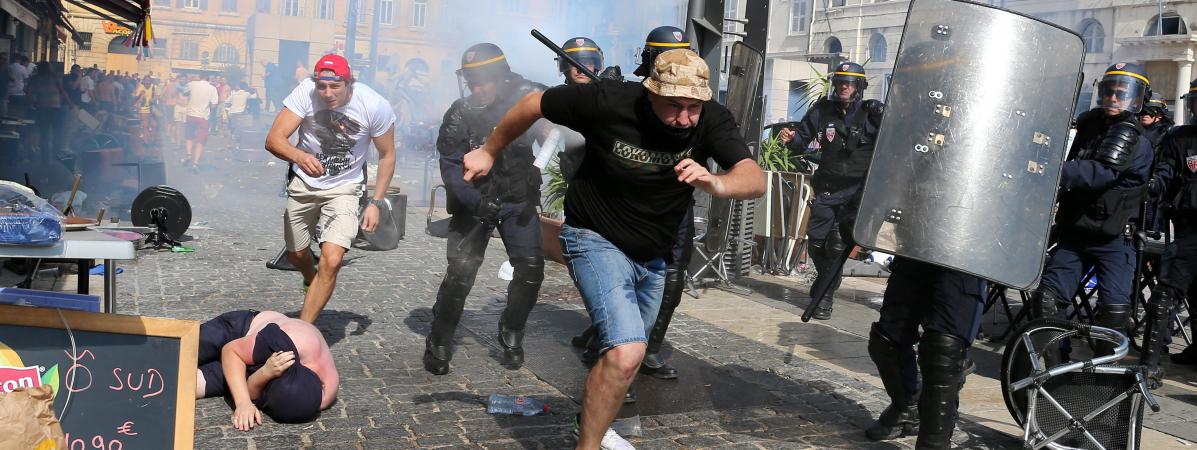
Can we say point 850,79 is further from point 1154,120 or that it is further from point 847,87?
point 1154,120

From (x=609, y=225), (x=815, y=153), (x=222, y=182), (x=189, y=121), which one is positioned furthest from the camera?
(x=189, y=121)

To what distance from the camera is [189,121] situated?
20031 mm

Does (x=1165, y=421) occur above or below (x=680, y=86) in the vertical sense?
below

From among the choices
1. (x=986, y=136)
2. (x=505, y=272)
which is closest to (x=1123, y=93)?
(x=986, y=136)

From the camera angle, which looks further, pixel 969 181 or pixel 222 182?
pixel 222 182

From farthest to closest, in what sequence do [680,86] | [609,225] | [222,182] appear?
[222,182], [609,225], [680,86]

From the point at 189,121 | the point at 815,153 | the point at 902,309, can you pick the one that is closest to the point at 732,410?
the point at 902,309

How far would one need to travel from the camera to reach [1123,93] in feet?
16.8

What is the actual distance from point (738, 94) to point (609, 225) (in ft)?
11.6

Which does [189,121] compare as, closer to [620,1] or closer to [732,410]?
[620,1]

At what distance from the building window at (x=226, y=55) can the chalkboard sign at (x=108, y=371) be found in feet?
58.8

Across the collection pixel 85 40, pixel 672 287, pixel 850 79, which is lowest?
pixel 672 287

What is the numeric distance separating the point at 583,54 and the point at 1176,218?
338cm

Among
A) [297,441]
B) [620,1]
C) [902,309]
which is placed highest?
[620,1]
